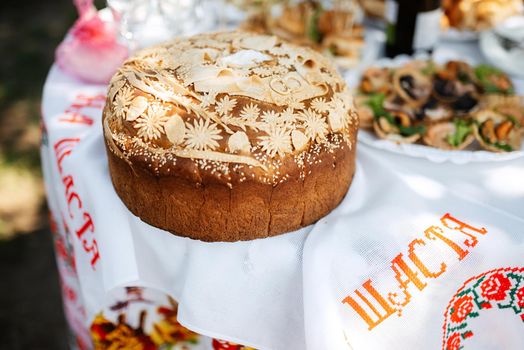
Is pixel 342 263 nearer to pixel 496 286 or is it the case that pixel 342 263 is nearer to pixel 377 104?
pixel 496 286

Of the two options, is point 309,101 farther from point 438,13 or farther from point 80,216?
point 438,13

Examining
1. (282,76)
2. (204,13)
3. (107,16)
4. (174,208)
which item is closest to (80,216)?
(174,208)

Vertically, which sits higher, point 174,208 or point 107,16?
point 107,16

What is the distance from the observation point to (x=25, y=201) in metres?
2.06

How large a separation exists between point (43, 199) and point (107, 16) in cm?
101

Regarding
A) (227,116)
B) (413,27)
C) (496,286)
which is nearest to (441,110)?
(413,27)

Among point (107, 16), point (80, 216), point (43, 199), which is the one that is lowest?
point (43, 199)

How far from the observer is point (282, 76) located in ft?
2.83

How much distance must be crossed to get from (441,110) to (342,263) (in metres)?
0.49

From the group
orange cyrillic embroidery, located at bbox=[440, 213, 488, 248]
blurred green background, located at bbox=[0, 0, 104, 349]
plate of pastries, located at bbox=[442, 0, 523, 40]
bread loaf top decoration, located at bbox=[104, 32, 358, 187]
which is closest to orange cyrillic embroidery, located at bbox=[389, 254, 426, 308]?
orange cyrillic embroidery, located at bbox=[440, 213, 488, 248]

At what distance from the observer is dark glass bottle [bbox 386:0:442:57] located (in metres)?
1.28

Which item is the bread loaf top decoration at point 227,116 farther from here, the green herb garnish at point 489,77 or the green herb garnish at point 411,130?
the green herb garnish at point 489,77

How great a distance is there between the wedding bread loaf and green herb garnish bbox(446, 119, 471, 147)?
0.79 feet

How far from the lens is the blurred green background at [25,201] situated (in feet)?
5.55
